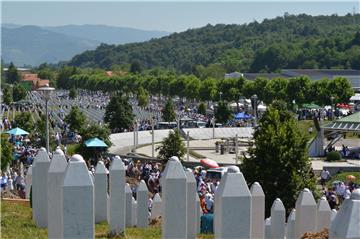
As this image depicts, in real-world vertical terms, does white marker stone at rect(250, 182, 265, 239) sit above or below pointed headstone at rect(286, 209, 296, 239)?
above

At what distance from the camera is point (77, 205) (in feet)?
26.7

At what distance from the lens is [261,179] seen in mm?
19141

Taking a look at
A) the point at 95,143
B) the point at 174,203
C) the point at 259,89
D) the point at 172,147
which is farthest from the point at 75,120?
the point at 174,203

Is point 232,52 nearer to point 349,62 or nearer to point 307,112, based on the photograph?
point 349,62

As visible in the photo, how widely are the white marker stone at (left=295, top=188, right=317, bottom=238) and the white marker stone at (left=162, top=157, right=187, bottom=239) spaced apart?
4771 mm

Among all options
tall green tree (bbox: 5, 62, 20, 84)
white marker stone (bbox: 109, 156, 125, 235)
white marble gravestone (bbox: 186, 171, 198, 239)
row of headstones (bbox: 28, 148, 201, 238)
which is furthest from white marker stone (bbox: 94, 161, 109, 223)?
tall green tree (bbox: 5, 62, 20, 84)

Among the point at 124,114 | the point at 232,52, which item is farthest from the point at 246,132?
the point at 232,52

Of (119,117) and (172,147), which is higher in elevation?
(172,147)

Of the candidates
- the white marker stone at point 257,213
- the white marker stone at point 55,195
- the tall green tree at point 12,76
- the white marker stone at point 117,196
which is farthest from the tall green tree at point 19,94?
the white marker stone at point 55,195

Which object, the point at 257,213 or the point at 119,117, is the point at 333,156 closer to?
the point at 119,117

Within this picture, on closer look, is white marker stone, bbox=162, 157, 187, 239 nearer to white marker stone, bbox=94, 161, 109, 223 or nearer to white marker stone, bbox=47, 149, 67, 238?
white marker stone, bbox=47, 149, 67, 238

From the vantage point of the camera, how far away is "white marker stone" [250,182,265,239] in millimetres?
12484

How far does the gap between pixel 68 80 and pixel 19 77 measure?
14.0m

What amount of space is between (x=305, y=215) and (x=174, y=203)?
5.12m
